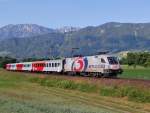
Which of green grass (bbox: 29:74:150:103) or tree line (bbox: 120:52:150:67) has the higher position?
tree line (bbox: 120:52:150:67)

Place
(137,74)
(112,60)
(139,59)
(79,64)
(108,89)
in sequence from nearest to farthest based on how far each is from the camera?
(108,89), (112,60), (79,64), (137,74), (139,59)

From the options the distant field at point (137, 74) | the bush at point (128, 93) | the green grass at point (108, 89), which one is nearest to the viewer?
the bush at point (128, 93)

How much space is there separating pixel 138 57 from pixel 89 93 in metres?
105

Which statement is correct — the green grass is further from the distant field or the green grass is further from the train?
the distant field

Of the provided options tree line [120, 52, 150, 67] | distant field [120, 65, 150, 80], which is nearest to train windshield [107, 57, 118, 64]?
distant field [120, 65, 150, 80]

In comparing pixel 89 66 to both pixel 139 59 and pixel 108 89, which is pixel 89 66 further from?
pixel 139 59

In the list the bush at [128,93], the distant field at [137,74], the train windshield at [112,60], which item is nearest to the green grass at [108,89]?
the bush at [128,93]

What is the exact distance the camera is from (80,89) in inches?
2345

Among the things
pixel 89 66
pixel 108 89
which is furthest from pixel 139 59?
pixel 108 89

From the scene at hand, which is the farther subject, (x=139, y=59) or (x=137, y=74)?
(x=139, y=59)

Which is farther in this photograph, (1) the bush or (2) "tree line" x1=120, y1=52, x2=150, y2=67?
(2) "tree line" x1=120, y1=52, x2=150, y2=67

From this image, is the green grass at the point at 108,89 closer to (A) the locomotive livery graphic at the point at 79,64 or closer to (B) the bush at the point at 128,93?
(B) the bush at the point at 128,93

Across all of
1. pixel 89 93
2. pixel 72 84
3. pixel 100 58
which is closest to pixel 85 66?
pixel 100 58

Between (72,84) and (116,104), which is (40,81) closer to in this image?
(72,84)
